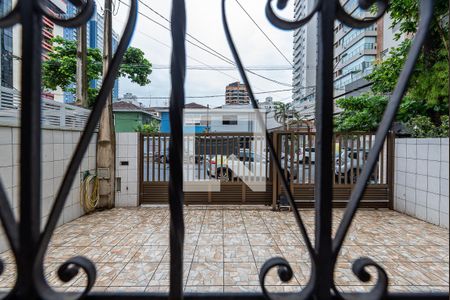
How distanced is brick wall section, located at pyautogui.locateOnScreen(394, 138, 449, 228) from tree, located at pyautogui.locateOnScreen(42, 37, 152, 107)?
6194 millimetres

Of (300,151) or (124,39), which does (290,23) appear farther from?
(300,151)

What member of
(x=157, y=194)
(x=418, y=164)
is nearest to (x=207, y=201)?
(x=157, y=194)

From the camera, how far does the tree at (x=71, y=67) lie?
21.6ft

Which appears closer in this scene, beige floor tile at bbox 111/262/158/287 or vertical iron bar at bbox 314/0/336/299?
vertical iron bar at bbox 314/0/336/299

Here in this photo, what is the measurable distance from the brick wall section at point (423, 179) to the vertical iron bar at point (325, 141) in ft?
11.4

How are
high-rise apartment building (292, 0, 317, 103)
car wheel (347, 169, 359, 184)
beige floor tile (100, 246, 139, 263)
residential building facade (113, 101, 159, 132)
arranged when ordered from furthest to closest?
residential building facade (113, 101, 159, 132) → car wheel (347, 169, 359, 184) → beige floor tile (100, 246, 139, 263) → high-rise apartment building (292, 0, 317, 103)

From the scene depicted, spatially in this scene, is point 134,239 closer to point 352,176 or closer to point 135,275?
point 135,275

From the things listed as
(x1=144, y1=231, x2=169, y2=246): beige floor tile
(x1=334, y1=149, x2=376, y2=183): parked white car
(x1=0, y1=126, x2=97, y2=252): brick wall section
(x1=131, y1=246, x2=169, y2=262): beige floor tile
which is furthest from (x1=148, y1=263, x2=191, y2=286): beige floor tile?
(x1=334, y1=149, x2=376, y2=183): parked white car

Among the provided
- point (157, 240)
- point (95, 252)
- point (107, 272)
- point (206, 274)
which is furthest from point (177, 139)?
point (157, 240)

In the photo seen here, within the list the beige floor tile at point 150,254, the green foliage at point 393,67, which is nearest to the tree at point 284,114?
the green foliage at point 393,67

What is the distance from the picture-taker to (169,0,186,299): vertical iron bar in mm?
472

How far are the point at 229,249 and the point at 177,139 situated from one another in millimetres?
2323

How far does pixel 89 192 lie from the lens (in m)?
3.94

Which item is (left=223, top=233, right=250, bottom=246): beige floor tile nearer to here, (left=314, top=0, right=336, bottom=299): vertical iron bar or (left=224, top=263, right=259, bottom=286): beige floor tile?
(left=224, top=263, right=259, bottom=286): beige floor tile
